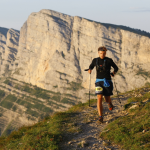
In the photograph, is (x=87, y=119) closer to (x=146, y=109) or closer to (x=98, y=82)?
(x=98, y=82)

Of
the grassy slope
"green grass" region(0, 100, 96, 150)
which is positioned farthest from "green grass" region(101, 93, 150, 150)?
"green grass" region(0, 100, 96, 150)

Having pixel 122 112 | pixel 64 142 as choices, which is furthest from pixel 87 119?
pixel 64 142

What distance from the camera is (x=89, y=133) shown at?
30.4 ft

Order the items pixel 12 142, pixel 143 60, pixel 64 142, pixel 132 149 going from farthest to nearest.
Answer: pixel 143 60 → pixel 12 142 → pixel 64 142 → pixel 132 149

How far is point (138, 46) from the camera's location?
639 feet

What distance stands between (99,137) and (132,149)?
218 cm

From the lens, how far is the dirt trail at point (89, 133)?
304 inches

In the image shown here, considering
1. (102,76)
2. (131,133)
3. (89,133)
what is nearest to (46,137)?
(89,133)

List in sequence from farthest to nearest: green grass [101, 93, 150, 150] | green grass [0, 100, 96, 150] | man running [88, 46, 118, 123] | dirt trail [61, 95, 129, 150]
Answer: man running [88, 46, 118, 123] → green grass [0, 100, 96, 150] → dirt trail [61, 95, 129, 150] → green grass [101, 93, 150, 150]

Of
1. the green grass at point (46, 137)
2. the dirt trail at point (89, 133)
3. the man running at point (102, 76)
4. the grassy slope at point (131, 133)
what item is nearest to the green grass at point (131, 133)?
the grassy slope at point (131, 133)

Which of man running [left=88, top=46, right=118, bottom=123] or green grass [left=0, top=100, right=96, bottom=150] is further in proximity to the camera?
man running [left=88, top=46, right=118, bottom=123]

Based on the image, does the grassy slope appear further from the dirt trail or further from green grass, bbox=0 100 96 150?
green grass, bbox=0 100 96 150

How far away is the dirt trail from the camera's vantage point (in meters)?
7.73

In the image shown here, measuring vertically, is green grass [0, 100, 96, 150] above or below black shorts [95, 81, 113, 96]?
below
